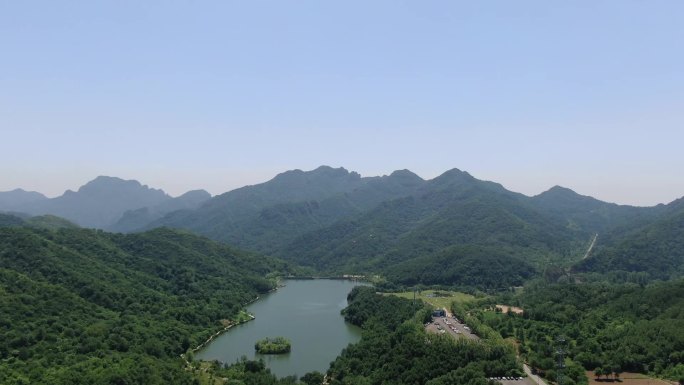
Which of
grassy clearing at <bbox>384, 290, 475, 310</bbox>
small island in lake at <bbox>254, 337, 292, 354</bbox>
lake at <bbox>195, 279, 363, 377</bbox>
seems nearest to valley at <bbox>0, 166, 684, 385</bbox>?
lake at <bbox>195, 279, 363, 377</bbox>

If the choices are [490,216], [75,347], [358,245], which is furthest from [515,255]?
[75,347]

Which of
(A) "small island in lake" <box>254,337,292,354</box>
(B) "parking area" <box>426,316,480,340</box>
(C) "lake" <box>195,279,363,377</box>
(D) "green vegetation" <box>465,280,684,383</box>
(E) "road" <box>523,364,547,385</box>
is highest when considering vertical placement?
(D) "green vegetation" <box>465,280,684,383</box>

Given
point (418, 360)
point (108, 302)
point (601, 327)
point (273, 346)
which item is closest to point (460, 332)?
point (418, 360)

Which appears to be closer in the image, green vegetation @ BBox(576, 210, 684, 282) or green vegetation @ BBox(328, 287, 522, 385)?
green vegetation @ BBox(328, 287, 522, 385)

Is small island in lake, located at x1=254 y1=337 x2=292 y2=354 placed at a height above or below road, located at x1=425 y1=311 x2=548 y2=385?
below

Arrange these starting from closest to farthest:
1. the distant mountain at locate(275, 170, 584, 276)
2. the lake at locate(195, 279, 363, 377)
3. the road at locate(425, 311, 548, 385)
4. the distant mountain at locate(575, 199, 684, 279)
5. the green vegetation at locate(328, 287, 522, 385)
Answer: the road at locate(425, 311, 548, 385) < the green vegetation at locate(328, 287, 522, 385) < the lake at locate(195, 279, 363, 377) < the distant mountain at locate(575, 199, 684, 279) < the distant mountain at locate(275, 170, 584, 276)

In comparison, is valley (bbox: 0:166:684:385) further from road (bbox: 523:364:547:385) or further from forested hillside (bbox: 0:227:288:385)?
road (bbox: 523:364:547:385)

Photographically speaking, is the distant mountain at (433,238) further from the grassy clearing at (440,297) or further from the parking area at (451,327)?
the parking area at (451,327)

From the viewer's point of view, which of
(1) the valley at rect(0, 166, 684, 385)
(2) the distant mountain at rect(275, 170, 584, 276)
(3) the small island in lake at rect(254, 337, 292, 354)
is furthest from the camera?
(2) the distant mountain at rect(275, 170, 584, 276)
